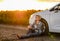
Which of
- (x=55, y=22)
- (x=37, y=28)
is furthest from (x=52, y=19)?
(x=37, y=28)

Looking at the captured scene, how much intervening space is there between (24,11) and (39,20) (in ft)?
23.4

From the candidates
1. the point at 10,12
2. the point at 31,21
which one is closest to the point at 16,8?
the point at 10,12

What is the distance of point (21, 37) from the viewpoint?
1235cm

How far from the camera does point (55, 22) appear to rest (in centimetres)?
1293

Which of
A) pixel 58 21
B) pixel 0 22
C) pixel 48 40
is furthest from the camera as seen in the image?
pixel 0 22

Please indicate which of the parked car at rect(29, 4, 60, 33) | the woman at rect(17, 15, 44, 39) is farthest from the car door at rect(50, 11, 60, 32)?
the woman at rect(17, 15, 44, 39)

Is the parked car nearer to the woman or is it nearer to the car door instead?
the car door

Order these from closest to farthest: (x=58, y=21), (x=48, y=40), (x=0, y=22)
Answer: (x=48, y=40) < (x=58, y=21) < (x=0, y=22)

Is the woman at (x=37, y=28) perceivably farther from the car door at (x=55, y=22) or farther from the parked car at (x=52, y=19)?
the car door at (x=55, y=22)

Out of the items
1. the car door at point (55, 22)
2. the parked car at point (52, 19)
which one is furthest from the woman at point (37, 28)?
the car door at point (55, 22)

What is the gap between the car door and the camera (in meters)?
12.9

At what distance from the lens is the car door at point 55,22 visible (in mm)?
12883

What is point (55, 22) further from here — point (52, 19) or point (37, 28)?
point (37, 28)

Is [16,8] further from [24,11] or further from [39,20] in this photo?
[39,20]
